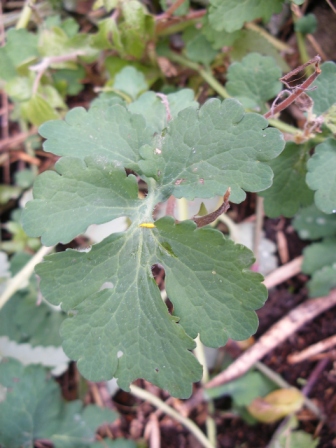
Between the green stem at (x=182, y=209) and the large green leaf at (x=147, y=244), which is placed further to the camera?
the green stem at (x=182, y=209)

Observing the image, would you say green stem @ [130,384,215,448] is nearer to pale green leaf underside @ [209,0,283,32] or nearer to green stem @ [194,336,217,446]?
green stem @ [194,336,217,446]

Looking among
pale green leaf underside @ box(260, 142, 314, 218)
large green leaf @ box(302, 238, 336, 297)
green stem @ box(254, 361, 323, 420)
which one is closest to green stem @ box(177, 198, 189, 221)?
pale green leaf underside @ box(260, 142, 314, 218)

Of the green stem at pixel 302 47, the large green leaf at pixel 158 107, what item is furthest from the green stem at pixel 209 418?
the green stem at pixel 302 47

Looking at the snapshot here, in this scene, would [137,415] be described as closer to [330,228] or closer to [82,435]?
[82,435]

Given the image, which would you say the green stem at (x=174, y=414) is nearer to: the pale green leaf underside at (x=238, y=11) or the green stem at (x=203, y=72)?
the green stem at (x=203, y=72)

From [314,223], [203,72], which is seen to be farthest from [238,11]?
[314,223]

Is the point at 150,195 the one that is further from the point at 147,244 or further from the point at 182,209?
the point at 182,209
